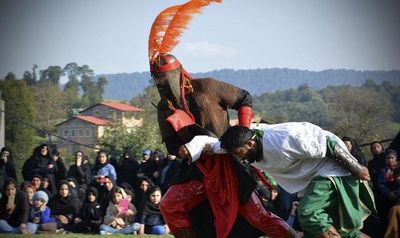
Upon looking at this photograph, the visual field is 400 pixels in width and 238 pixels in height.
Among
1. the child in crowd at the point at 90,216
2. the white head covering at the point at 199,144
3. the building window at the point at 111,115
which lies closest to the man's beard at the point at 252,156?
the white head covering at the point at 199,144

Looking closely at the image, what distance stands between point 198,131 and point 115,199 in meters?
4.51

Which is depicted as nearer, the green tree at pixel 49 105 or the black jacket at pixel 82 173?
the black jacket at pixel 82 173

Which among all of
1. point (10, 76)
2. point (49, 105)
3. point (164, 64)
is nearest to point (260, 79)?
point (49, 105)

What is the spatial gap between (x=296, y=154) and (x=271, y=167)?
0.25m

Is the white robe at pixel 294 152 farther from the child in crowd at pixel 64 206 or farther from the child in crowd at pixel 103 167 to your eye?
the child in crowd at pixel 103 167

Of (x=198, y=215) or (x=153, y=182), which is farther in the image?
(x=153, y=182)

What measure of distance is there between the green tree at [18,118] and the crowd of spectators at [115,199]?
5.18 meters

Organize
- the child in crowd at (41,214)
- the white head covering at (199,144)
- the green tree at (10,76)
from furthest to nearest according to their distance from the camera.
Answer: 1. the green tree at (10,76)
2. the child in crowd at (41,214)
3. the white head covering at (199,144)

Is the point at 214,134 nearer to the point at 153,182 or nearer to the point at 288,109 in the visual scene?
the point at 153,182

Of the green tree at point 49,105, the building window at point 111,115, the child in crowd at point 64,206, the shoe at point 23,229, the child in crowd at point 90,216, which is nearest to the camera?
the shoe at point 23,229

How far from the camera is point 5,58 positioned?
23.3 m

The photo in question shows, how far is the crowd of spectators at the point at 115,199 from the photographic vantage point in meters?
9.73

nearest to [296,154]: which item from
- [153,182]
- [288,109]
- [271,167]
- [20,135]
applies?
[271,167]

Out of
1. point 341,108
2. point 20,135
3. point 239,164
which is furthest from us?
point 341,108
